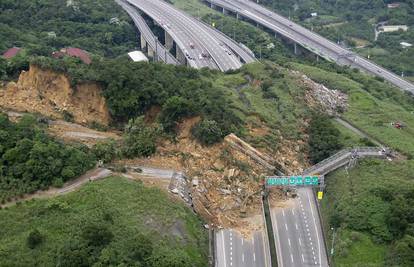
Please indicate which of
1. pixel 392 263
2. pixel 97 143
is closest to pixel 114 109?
pixel 97 143

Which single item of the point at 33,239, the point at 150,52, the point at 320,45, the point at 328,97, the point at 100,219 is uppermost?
the point at 33,239

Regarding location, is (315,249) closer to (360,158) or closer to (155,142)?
(360,158)

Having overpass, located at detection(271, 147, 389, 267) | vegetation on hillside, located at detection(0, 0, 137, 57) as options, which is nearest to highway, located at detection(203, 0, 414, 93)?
vegetation on hillside, located at detection(0, 0, 137, 57)

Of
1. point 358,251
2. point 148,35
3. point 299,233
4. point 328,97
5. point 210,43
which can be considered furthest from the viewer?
point 148,35

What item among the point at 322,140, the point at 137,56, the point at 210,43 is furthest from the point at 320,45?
the point at 322,140

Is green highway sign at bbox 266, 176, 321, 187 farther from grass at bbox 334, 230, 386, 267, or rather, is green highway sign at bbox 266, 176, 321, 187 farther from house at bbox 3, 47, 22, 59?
house at bbox 3, 47, 22, 59

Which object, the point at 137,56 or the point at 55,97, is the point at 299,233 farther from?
the point at 137,56

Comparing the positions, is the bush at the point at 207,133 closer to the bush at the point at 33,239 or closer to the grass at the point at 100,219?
the grass at the point at 100,219
